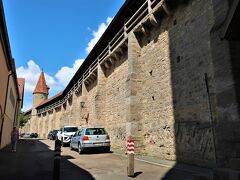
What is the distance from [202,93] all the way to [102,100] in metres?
12.8

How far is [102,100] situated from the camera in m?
21.4

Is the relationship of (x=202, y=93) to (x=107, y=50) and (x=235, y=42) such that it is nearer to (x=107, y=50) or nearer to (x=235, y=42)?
(x=235, y=42)

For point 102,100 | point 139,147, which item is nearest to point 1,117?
point 102,100

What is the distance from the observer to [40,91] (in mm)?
76375

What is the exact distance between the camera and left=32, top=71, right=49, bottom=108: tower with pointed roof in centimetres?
7512

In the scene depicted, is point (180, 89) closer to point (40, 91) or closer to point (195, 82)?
point (195, 82)

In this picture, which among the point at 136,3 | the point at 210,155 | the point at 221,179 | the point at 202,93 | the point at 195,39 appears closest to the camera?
the point at 221,179

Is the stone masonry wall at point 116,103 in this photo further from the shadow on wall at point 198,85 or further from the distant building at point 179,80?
the shadow on wall at point 198,85

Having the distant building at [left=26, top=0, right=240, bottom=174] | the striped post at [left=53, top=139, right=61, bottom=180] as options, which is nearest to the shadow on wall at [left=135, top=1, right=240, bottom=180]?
the distant building at [left=26, top=0, right=240, bottom=174]

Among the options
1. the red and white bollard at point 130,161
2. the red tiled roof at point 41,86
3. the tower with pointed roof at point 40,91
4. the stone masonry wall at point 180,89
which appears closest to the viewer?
the red and white bollard at point 130,161

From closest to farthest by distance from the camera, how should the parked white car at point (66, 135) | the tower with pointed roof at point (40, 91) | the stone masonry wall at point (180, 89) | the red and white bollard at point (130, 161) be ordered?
the red and white bollard at point (130, 161), the stone masonry wall at point (180, 89), the parked white car at point (66, 135), the tower with pointed roof at point (40, 91)

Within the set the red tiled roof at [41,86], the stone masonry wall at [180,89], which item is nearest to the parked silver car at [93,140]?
the stone masonry wall at [180,89]

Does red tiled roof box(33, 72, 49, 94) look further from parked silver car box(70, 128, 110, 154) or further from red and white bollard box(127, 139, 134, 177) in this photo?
red and white bollard box(127, 139, 134, 177)

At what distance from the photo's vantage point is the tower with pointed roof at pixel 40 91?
75.1 metres
